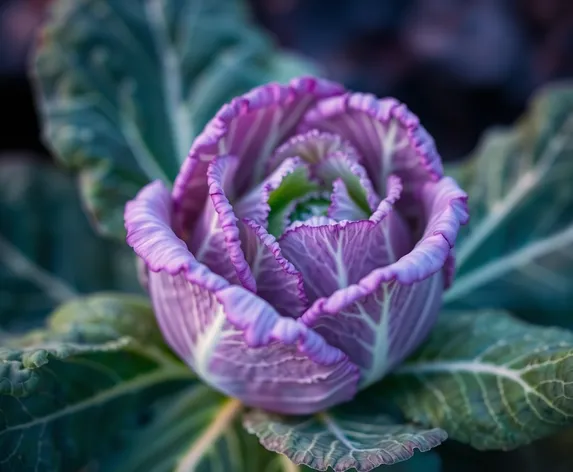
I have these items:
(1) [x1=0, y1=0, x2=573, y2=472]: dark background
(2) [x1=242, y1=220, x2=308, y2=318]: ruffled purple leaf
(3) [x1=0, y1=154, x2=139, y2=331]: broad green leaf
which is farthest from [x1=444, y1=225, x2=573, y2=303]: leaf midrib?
(1) [x1=0, y1=0, x2=573, y2=472]: dark background

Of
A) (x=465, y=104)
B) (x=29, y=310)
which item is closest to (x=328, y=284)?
(x=29, y=310)

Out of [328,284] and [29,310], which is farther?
[29,310]

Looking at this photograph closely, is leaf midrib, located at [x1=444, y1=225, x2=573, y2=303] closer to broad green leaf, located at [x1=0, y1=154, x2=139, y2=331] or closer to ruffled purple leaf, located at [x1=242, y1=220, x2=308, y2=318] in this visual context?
ruffled purple leaf, located at [x1=242, y1=220, x2=308, y2=318]

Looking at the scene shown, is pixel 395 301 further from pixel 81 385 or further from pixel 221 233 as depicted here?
pixel 81 385

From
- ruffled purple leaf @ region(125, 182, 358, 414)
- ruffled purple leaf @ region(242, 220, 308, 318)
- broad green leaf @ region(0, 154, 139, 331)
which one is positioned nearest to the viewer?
ruffled purple leaf @ region(125, 182, 358, 414)

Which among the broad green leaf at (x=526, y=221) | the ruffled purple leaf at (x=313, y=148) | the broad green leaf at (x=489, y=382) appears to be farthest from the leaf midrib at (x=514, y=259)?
the ruffled purple leaf at (x=313, y=148)

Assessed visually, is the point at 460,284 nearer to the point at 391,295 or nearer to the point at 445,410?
the point at 445,410

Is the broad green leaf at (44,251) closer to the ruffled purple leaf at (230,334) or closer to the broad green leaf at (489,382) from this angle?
the ruffled purple leaf at (230,334)
